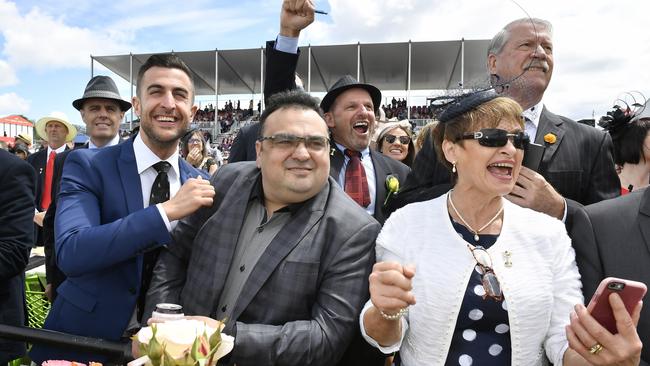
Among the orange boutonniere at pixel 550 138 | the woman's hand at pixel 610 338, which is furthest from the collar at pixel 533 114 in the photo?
the woman's hand at pixel 610 338

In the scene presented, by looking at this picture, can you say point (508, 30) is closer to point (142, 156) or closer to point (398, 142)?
point (142, 156)

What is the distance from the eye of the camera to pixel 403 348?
6.58 feet

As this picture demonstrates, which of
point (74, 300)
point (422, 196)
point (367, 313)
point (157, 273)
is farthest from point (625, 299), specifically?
point (74, 300)

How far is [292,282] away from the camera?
6.52 feet

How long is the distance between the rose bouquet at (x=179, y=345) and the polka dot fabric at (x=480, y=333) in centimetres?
102

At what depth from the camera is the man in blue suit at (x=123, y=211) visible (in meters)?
2.07

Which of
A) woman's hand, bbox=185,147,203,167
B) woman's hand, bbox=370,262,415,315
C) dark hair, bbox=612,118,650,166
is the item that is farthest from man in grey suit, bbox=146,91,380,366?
woman's hand, bbox=185,147,203,167

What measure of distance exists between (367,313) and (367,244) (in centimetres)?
34

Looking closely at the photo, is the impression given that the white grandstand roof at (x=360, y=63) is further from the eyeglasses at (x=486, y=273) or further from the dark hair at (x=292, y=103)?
the eyeglasses at (x=486, y=273)

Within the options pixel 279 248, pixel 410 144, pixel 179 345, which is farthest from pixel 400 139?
pixel 179 345

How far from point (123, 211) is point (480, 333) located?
5.65 ft

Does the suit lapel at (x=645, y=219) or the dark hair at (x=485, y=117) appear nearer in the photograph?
the suit lapel at (x=645, y=219)

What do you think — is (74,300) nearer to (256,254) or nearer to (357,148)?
(256,254)

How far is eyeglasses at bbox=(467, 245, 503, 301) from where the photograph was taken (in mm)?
1838
